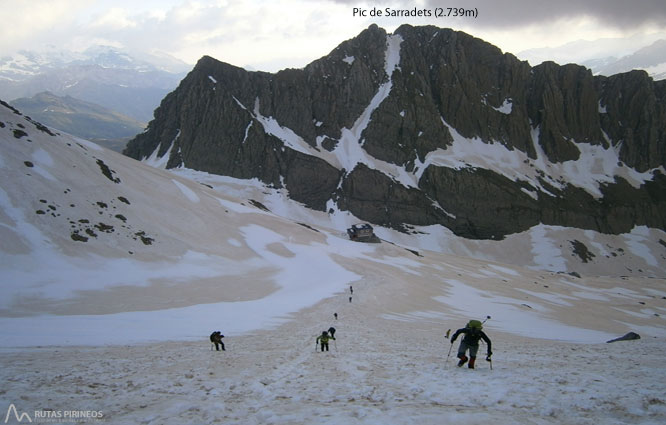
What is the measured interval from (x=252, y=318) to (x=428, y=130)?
140 metres

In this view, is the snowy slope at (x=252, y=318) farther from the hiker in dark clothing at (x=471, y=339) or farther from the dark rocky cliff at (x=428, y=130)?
the dark rocky cliff at (x=428, y=130)

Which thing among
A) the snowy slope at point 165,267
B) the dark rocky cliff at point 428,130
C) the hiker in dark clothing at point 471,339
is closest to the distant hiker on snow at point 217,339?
the snowy slope at point 165,267

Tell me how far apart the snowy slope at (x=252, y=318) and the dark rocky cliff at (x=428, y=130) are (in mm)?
60620

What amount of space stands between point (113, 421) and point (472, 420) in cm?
709

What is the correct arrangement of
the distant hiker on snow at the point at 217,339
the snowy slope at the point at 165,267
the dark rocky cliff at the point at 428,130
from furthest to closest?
the dark rocky cliff at the point at 428,130
the snowy slope at the point at 165,267
the distant hiker on snow at the point at 217,339

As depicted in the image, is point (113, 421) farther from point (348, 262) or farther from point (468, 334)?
point (348, 262)

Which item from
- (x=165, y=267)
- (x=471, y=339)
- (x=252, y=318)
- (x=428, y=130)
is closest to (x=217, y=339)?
(x=471, y=339)

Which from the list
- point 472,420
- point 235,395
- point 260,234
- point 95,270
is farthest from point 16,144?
point 472,420

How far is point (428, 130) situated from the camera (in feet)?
513

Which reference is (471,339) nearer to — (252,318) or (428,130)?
(252,318)

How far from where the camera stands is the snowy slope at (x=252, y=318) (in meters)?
9.38

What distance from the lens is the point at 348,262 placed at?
61.7 m

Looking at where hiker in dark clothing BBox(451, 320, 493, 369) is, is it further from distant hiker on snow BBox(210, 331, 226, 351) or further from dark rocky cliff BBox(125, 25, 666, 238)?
dark rocky cliff BBox(125, 25, 666, 238)

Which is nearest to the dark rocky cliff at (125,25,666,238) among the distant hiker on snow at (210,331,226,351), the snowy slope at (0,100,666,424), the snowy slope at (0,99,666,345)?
the snowy slope at (0,100,666,424)
